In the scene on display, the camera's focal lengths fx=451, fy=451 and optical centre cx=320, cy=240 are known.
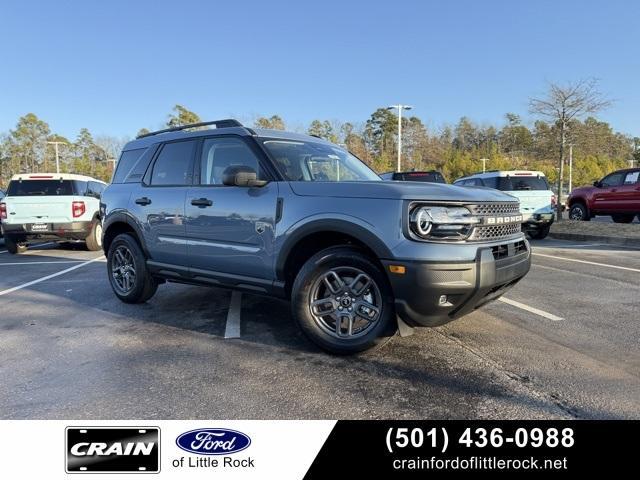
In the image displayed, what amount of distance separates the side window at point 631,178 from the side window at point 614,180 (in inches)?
6.4

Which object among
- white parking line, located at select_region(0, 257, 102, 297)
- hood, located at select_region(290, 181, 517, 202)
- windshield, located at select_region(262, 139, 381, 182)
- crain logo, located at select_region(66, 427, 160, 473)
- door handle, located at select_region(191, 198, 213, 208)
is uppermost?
windshield, located at select_region(262, 139, 381, 182)

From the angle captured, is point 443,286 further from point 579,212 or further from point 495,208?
point 579,212

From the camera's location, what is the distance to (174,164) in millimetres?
4730

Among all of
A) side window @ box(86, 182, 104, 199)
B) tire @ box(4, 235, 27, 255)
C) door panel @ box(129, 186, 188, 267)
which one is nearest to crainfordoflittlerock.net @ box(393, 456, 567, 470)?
door panel @ box(129, 186, 188, 267)

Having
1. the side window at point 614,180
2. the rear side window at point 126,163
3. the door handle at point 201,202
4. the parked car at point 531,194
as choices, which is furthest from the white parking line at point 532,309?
the side window at point 614,180

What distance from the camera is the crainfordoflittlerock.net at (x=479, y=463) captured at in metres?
2.14

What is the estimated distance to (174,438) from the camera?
2373 mm

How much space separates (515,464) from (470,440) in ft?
0.78

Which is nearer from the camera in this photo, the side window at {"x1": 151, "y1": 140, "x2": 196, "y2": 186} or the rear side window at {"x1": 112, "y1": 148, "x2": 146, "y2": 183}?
the side window at {"x1": 151, "y1": 140, "x2": 196, "y2": 186}

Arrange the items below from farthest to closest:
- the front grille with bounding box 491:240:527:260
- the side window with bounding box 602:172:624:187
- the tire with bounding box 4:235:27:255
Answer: the side window with bounding box 602:172:624:187
the tire with bounding box 4:235:27:255
the front grille with bounding box 491:240:527:260

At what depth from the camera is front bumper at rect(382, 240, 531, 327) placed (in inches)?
120

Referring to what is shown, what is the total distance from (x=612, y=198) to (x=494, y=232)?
43.3 feet

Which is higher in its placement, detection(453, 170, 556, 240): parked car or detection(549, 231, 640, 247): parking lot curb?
detection(453, 170, 556, 240): parked car

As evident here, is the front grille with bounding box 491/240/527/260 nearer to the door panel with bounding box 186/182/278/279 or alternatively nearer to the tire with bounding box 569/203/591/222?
the door panel with bounding box 186/182/278/279
